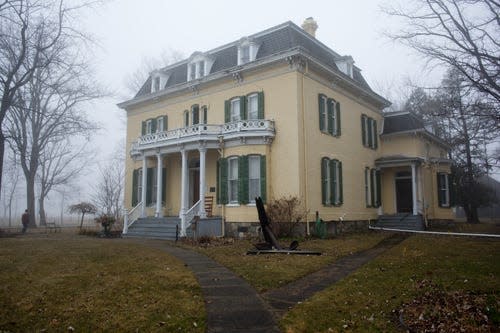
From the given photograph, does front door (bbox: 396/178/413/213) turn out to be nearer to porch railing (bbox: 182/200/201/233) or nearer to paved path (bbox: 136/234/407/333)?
porch railing (bbox: 182/200/201/233)

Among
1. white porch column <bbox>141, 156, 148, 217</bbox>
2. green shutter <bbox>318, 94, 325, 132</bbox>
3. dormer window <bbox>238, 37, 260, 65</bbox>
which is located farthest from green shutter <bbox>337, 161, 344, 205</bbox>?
white porch column <bbox>141, 156, 148, 217</bbox>

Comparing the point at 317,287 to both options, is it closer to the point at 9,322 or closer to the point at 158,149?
the point at 9,322

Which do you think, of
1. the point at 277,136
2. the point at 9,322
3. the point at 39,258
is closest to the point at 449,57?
the point at 277,136

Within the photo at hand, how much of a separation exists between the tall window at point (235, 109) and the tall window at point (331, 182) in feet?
16.5

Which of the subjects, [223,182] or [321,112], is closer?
[223,182]

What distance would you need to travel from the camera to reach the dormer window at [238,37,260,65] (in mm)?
20281

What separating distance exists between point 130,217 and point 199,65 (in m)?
9.65

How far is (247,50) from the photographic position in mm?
20703

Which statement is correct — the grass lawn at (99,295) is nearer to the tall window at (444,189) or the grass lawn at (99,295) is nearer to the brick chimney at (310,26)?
the brick chimney at (310,26)

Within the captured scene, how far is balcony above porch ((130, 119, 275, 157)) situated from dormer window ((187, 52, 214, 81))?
418 cm

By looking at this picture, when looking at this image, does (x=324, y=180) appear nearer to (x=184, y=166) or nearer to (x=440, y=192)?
(x=184, y=166)

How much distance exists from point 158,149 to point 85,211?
7.97 metres

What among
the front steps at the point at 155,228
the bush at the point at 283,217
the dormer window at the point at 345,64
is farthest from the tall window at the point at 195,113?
the dormer window at the point at 345,64

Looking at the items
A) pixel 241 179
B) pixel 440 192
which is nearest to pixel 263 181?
pixel 241 179
